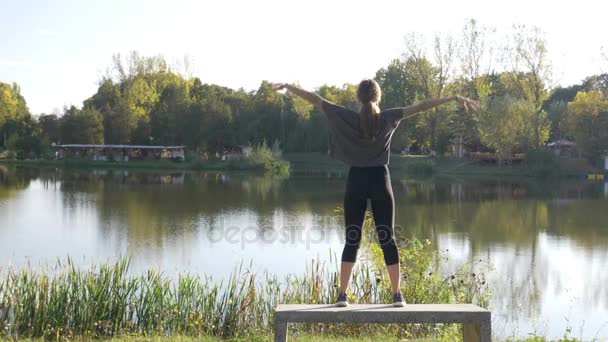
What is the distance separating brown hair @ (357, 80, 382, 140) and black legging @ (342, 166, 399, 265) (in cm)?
26

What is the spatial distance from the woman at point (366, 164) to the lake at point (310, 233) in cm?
350

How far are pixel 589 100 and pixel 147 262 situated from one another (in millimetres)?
42243

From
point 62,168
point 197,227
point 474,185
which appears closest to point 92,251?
point 197,227

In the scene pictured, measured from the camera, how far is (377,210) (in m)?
4.16

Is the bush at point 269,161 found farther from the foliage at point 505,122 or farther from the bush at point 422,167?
the foliage at point 505,122

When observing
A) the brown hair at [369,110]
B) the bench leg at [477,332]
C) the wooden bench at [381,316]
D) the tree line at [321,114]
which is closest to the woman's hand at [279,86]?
the brown hair at [369,110]

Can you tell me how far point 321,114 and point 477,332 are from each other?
182 feet

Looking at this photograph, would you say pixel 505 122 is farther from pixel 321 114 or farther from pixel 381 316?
pixel 381 316

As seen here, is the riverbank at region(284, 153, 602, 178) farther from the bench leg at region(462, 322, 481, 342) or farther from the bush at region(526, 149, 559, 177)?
the bench leg at region(462, 322, 481, 342)

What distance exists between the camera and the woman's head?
4.24 metres

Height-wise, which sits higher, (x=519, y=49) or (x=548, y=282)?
(x=519, y=49)

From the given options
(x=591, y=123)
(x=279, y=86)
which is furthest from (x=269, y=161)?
(x=279, y=86)

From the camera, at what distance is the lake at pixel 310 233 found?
11.4 meters

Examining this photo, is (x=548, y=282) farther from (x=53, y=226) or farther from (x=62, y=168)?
(x=62, y=168)
